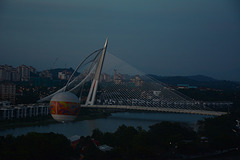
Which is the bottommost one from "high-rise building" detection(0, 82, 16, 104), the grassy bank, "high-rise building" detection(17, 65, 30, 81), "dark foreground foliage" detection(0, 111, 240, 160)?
the grassy bank

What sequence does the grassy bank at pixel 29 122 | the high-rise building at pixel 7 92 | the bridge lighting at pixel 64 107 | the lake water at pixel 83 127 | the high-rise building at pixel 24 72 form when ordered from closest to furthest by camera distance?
the bridge lighting at pixel 64 107 < the lake water at pixel 83 127 < the grassy bank at pixel 29 122 < the high-rise building at pixel 7 92 < the high-rise building at pixel 24 72

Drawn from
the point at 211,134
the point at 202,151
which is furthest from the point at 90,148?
the point at 211,134

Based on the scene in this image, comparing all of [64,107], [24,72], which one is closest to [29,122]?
[64,107]

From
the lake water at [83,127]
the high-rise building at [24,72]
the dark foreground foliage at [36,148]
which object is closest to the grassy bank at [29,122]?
the lake water at [83,127]

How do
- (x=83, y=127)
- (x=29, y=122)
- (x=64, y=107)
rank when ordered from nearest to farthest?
(x=64, y=107)
(x=83, y=127)
(x=29, y=122)

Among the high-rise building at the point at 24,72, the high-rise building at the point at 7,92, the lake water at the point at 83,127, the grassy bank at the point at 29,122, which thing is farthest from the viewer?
the high-rise building at the point at 24,72

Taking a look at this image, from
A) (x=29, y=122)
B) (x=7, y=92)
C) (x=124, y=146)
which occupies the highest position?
(x=7, y=92)

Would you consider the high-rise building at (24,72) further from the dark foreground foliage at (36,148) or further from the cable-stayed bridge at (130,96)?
the dark foreground foliage at (36,148)

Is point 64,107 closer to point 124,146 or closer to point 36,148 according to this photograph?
point 124,146

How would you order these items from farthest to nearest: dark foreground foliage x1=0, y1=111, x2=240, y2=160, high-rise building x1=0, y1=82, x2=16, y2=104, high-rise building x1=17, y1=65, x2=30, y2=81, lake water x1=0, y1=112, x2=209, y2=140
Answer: high-rise building x1=17, y1=65, x2=30, y2=81
high-rise building x1=0, y1=82, x2=16, y2=104
lake water x1=0, y1=112, x2=209, y2=140
dark foreground foliage x1=0, y1=111, x2=240, y2=160

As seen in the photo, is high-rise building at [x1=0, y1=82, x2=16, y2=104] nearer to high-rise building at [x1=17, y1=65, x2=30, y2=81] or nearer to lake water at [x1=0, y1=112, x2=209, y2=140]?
lake water at [x1=0, y1=112, x2=209, y2=140]

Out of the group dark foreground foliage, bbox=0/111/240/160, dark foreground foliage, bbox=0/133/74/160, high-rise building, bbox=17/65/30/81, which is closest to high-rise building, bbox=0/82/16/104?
dark foreground foliage, bbox=0/111/240/160
